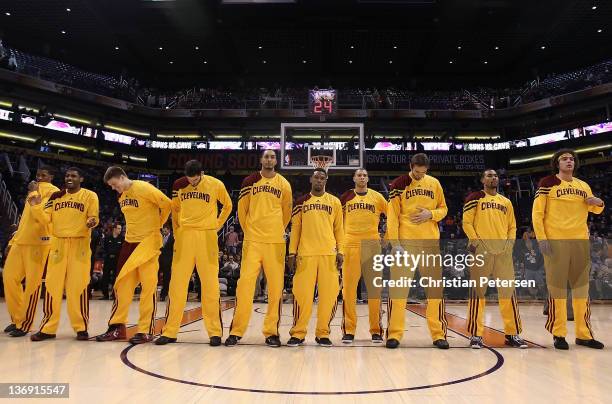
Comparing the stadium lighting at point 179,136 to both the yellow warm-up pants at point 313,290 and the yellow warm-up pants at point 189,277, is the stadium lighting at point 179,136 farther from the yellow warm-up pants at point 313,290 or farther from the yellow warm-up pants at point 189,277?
the yellow warm-up pants at point 313,290

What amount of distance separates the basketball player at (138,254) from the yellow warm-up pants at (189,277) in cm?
28

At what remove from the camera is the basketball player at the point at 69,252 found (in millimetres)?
4695

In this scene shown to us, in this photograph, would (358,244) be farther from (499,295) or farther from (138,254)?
(138,254)

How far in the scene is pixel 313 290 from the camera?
Result: 4781 mm

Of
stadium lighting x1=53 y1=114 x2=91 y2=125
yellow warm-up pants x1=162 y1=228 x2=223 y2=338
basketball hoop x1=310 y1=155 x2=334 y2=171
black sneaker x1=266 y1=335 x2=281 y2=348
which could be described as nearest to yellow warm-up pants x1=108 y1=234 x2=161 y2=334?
yellow warm-up pants x1=162 y1=228 x2=223 y2=338

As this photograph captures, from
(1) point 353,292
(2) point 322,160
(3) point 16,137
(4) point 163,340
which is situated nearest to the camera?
(4) point 163,340

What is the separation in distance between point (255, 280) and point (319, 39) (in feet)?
68.4

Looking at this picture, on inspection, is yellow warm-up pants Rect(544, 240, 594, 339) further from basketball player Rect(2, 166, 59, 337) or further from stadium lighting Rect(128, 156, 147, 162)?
stadium lighting Rect(128, 156, 147, 162)

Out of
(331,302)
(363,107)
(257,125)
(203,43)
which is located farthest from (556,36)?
(331,302)

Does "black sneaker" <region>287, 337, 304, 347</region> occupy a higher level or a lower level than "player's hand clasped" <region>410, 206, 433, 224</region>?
lower

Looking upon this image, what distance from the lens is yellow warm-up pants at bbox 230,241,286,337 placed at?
4625 mm

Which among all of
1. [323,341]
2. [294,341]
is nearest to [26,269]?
[294,341]

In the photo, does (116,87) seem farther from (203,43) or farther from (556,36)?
(556,36)

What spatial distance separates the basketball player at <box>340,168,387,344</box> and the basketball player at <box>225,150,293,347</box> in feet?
2.72
